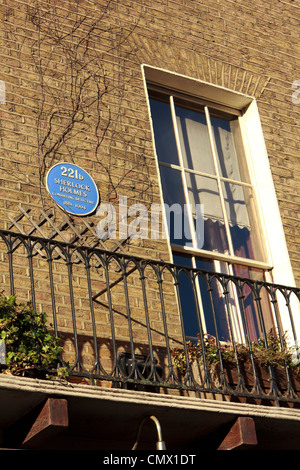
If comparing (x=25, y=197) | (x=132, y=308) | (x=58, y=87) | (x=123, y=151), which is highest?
(x=58, y=87)

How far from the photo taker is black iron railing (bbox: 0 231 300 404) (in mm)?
7211

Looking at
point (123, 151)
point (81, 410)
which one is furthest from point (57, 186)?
point (81, 410)

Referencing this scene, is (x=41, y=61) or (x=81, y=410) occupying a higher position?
(x=41, y=61)

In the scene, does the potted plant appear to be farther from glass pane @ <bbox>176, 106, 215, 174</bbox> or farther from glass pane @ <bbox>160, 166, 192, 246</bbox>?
glass pane @ <bbox>176, 106, 215, 174</bbox>

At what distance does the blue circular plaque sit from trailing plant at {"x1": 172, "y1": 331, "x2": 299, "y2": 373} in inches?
60.4

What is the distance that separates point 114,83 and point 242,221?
197 centimetres

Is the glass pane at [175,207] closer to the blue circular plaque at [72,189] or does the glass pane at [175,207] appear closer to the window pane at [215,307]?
the window pane at [215,307]

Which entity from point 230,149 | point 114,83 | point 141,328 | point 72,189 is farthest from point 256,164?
point 141,328

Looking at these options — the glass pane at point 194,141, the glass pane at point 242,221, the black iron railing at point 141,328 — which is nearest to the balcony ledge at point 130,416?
the black iron railing at point 141,328

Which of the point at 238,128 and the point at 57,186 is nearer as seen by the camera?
the point at 57,186

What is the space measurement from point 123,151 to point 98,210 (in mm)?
788

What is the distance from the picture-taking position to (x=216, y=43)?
10227 millimetres

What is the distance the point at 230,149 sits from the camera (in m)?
10.0

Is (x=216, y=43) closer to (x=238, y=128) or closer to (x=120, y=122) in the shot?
(x=238, y=128)
